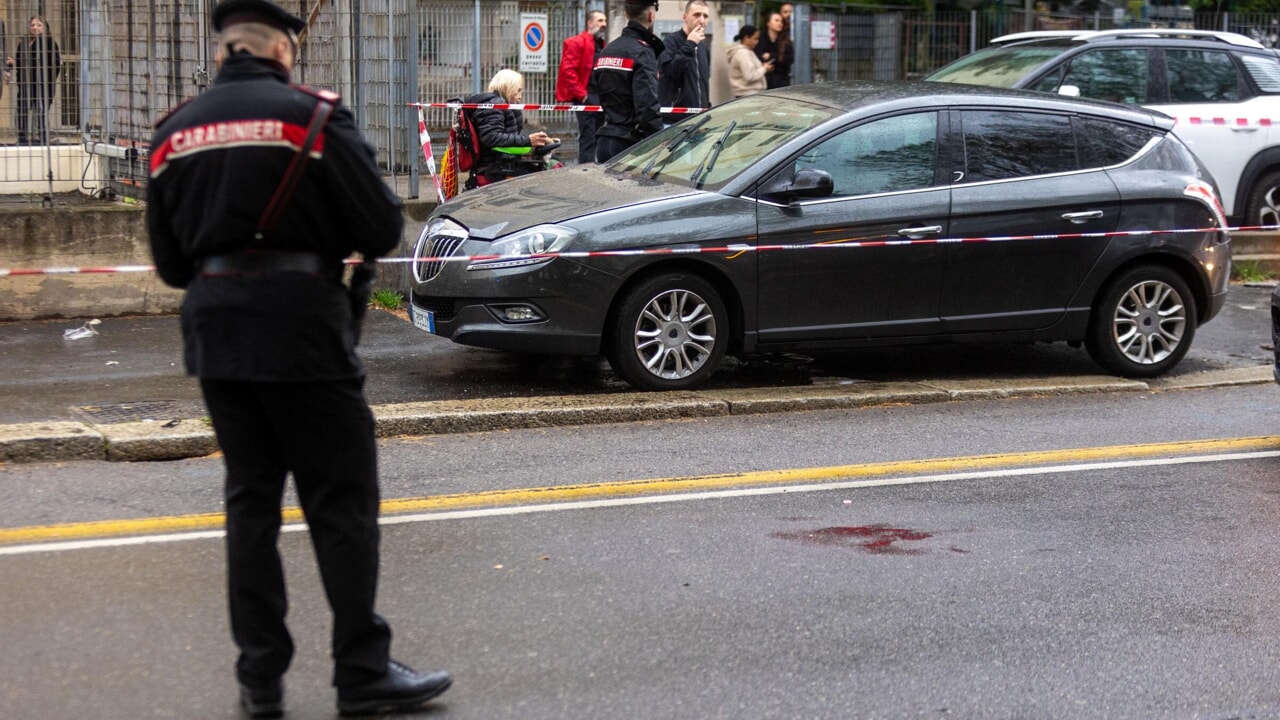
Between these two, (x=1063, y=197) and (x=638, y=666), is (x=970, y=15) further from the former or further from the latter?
(x=638, y=666)

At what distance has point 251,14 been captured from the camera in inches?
156

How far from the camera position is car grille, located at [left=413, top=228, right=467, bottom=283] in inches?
342

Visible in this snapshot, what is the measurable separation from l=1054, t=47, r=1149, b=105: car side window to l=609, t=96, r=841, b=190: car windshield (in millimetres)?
4307

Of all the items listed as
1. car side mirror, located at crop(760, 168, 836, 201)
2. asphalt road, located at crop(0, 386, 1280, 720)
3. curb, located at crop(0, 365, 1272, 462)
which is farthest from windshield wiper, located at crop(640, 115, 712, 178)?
asphalt road, located at crop(0, 386, 1280, 720)

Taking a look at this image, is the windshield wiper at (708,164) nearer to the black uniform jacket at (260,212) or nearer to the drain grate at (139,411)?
the drain grate at (139,411)

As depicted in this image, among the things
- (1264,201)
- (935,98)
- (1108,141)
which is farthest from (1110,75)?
(935,98)

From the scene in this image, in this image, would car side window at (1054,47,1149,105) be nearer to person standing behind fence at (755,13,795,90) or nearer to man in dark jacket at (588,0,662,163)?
man in dark jacket at (588,0,662,163)

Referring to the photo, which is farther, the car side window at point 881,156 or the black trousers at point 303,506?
the car side window at point 881,156

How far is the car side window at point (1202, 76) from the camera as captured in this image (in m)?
13.5

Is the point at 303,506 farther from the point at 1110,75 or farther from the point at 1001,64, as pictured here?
the point at 1110,75

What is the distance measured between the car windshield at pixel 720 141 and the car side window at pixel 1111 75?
4307 millimetres

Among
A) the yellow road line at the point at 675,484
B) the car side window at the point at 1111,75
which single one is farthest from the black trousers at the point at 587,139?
the yellow road line at the point at 675,484

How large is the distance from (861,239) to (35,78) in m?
5.97

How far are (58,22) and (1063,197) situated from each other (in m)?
6.94
